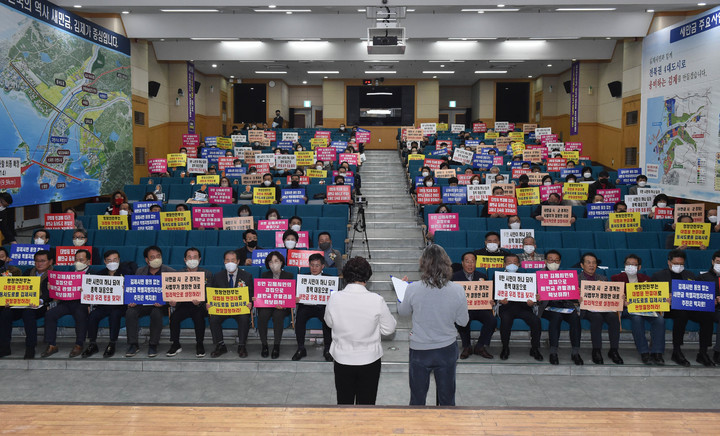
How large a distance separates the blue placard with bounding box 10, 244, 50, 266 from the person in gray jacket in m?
5.84

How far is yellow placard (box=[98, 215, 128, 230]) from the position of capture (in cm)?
913

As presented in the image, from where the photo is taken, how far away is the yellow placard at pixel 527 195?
10242 mm

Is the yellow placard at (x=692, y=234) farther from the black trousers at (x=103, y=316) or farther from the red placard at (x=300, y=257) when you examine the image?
the black trousers at (x=103, y=316)

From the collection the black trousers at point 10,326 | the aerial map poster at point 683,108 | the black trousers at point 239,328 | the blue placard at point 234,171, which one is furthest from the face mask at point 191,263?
the aerial map poster at point 683,108

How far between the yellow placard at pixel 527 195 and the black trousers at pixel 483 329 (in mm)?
4253

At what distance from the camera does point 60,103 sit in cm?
1178

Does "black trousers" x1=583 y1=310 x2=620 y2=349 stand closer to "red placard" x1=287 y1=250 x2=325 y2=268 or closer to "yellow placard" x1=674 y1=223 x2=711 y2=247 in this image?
"yellow placard" x1=674 y1=223 x2=711 y2=247

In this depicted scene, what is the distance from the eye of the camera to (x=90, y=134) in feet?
42.9

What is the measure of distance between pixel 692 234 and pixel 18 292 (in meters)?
8.61

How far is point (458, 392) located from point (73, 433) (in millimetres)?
3653

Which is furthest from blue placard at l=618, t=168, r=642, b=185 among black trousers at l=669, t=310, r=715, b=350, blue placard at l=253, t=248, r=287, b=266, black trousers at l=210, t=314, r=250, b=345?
black trousers at l=210, t=314, r=250, b=345

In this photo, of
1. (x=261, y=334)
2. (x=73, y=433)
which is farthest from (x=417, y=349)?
(x=261, y=334)

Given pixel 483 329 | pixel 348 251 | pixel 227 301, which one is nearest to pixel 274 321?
pixel 227 301

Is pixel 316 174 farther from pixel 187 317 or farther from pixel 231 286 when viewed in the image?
pixel 187 317
